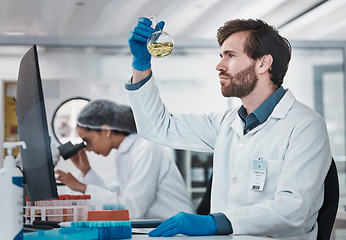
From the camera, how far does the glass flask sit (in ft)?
6.18

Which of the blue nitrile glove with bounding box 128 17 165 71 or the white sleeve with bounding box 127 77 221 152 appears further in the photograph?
the white sleeve with bounding box 127 77 221 152

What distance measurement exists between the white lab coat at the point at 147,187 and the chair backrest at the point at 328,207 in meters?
1.48

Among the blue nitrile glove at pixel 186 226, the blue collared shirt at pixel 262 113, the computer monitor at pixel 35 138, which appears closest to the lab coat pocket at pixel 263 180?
the blue collared shirt at pixel 262 113

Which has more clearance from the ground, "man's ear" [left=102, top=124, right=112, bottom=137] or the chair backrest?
"man's ear" [left=102, top=124, right=112, bottom=137]

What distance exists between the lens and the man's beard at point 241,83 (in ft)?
6.70

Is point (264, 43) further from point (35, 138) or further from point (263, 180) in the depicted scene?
point (35, 138)

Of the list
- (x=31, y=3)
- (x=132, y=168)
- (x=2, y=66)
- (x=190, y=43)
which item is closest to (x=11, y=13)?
(x=31, y=3)

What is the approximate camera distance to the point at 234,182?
1886 mm

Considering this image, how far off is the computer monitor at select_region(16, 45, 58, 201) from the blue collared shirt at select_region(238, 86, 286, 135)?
0.85 meters

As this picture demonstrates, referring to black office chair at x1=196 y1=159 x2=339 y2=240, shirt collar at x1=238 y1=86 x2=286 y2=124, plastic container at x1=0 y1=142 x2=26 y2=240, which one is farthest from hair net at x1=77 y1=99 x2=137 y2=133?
plastic container at x1=0 y1=142 x2=26 y2=240

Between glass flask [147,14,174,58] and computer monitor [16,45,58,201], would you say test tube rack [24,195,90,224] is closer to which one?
computer monitor [16,45,58,201]

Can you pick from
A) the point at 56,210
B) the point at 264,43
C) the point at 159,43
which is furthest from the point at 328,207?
the point at 56,210

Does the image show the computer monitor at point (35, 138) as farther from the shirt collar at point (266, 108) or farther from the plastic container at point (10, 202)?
the shirt collar at point (266, 108)

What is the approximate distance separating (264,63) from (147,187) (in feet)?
4.55
